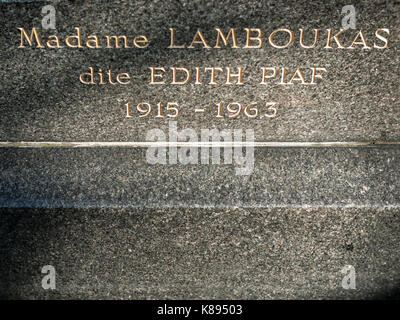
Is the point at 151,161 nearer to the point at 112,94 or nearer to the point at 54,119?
the point at 112,94

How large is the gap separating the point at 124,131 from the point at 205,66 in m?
0.54

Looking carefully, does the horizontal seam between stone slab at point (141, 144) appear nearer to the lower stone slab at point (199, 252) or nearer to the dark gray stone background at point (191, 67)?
the dark gray stone background at point (191, 67)

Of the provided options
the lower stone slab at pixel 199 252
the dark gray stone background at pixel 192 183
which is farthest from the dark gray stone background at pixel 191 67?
the lower stone slab at pixel 199 252

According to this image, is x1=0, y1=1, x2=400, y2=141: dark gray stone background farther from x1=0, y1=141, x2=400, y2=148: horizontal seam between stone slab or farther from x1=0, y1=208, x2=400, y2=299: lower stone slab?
x1=0, y1=208, x2=400, y2=299: lower stone slab

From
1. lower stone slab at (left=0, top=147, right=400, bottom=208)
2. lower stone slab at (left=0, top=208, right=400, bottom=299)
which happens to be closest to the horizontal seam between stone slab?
lower stone slab at (left=0, top=147, right=400, bottom=208)

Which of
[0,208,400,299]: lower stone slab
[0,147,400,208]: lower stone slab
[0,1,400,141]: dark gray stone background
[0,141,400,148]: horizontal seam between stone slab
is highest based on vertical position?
[0,1,400,141]: dark gray stone background

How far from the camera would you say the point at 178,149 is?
6.15 ft

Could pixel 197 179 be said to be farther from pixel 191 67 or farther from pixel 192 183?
pixel 191 67

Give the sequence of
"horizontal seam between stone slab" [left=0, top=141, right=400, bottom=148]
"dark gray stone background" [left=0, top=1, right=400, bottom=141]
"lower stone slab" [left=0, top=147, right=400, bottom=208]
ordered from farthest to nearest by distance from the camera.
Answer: "horizontal seam between stone slab" [left=0, top=141, right=400, bottom=148]
"lower stone slab" [left=0, top=147, right=400, bottom=208]
"dark gray stone background" [left=0, top=1, right=400, bottom=141]

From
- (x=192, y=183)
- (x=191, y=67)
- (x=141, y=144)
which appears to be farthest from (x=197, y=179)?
(x=191, y=67)

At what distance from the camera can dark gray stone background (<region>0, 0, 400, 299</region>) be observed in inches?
67.2

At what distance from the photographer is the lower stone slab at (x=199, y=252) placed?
69.4 inches

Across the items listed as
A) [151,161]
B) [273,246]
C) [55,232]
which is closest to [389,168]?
[273,246]

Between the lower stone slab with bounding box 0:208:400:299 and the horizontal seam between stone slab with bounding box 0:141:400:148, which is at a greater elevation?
the horizontal seam between stone slab with bounding box 0:141:400:148
